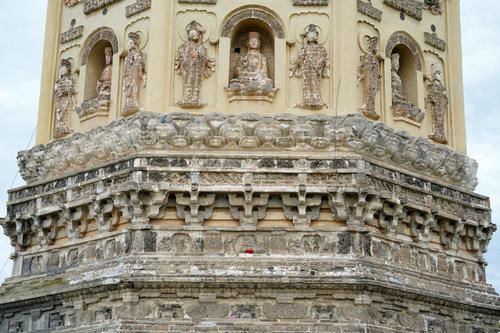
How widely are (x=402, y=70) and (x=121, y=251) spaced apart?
7.09m

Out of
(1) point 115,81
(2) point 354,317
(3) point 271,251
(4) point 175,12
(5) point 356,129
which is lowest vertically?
(2) point 354,317

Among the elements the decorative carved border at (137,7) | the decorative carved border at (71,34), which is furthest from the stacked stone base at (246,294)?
the decorative carved border at (71,34)

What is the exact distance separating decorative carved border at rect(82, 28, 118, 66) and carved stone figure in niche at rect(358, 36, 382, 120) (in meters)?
4.88

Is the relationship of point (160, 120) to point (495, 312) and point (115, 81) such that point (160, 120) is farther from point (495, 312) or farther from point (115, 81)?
point (495, 312)

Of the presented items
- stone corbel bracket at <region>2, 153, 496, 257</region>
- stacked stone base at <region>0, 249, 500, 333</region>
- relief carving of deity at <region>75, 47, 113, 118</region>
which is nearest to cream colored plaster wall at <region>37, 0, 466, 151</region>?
relief carving of deity at <region>75, 47, 113, 118</region>

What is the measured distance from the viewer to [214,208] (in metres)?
15.9

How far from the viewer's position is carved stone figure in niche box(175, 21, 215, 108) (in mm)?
16469

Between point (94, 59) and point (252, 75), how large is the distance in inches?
148

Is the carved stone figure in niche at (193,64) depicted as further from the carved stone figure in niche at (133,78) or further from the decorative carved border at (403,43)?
the decorative carved border at (403,43)

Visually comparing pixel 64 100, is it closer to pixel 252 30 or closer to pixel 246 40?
pixel 246 40

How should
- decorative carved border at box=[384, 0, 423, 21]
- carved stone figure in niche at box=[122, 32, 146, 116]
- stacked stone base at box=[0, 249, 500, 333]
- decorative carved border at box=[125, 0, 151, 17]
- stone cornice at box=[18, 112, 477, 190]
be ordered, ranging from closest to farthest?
stacked stone base at box=[0, 249, 500, 333]
stone cornice at box=[18, 112, 477, 190]
carved stone figure in niche at box=[122, 32, 146, 116]
decorative carved border at box=[125, 0, 151, 17]
decorative carved border at box=[384, 0, 423, 21]

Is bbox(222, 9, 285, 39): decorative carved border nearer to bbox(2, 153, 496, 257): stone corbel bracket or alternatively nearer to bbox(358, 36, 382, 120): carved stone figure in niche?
bbox(358, 36, 382, 120): carved stone figure in niche

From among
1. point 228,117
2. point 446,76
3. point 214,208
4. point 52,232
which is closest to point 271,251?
point 214,208

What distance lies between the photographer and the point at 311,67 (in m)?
16.6
